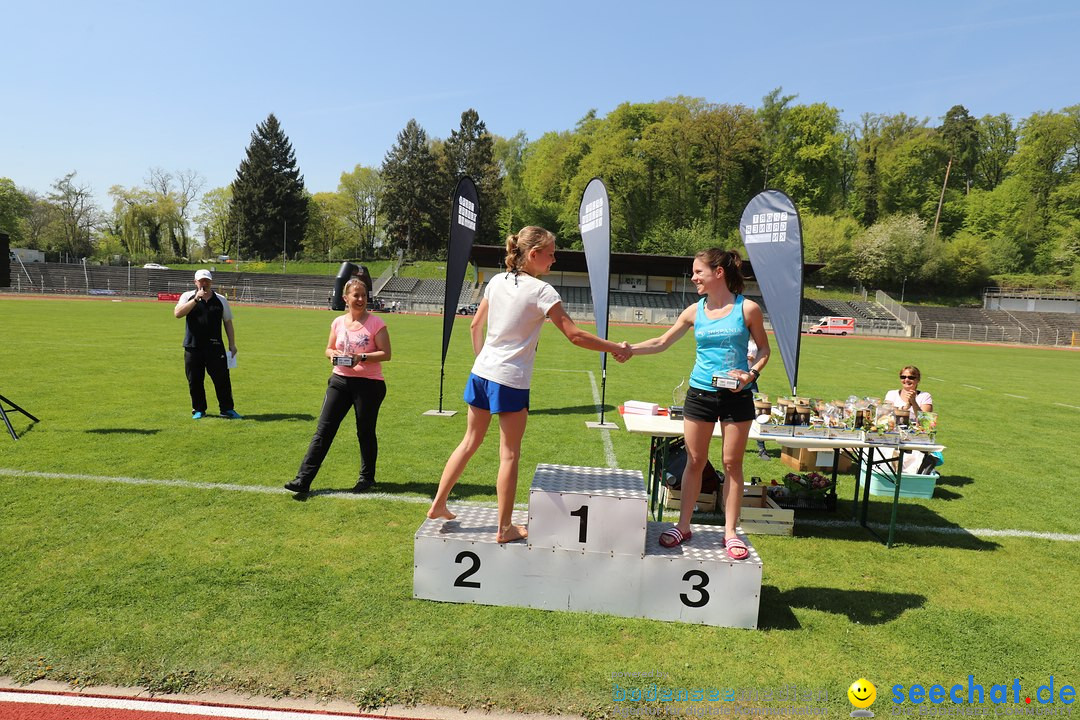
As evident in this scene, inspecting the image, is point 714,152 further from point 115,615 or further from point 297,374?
point 115,615

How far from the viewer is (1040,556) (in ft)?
15.6

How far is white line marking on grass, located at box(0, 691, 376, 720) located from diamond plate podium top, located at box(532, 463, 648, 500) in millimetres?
1554

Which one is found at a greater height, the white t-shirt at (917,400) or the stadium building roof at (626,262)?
the stadium building roof at (626,262)

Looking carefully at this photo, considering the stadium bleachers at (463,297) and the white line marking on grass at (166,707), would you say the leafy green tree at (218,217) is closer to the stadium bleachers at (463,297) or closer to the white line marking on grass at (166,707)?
the stadium bleachers at (463,297)

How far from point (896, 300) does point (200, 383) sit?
2532 inches

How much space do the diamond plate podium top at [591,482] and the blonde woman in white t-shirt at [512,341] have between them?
0.26 m

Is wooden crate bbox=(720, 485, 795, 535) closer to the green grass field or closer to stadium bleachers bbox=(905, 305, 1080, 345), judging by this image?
the green grass field

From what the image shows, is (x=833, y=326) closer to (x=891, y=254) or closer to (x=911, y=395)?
(x=891, y=254)

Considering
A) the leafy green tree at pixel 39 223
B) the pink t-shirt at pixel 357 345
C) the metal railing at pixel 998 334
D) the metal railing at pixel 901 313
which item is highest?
the leafy green tree at pixel 39 223

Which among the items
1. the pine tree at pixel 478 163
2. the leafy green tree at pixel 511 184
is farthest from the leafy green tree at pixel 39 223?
the leafy green tree at pixel 511 184

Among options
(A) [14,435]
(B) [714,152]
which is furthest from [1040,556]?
(B) [714,152]

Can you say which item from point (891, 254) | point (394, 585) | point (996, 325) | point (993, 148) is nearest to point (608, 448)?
point (394, 585)

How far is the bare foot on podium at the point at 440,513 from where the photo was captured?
393 cm

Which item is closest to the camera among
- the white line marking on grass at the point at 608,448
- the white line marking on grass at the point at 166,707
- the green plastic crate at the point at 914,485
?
the white line marking on grass at the point at 166,707
